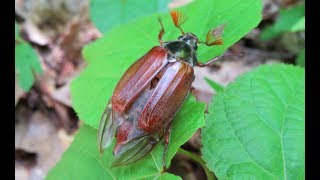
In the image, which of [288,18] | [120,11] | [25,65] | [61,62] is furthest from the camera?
[61,62]

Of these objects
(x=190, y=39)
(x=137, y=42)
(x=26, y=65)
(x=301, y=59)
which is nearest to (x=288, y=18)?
(x=301, y=59)

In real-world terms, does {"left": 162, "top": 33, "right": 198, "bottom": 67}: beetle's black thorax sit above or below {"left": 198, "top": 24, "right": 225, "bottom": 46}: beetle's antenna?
below

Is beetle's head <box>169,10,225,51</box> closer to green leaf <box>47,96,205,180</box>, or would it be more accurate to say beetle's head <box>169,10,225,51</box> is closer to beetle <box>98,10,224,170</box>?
beetle <box>98,10,224,170</box>

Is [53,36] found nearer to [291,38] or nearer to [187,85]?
[291,38]

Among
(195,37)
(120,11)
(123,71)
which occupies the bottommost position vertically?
(123,71)

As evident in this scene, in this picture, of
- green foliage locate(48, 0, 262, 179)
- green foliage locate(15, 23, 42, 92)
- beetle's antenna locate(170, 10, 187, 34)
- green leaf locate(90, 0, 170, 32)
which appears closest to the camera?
green foliage locate(48, 0, 262, 179)

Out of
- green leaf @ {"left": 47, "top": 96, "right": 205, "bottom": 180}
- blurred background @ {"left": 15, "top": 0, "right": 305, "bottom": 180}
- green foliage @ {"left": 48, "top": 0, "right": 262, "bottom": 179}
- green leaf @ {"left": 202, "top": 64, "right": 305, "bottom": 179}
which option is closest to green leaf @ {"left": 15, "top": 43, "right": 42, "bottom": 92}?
blurred background @ {"left": 15, "top": 0, "right": 305, "bottom": 180}

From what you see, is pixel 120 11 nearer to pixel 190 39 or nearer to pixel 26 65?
pixel 26 65
